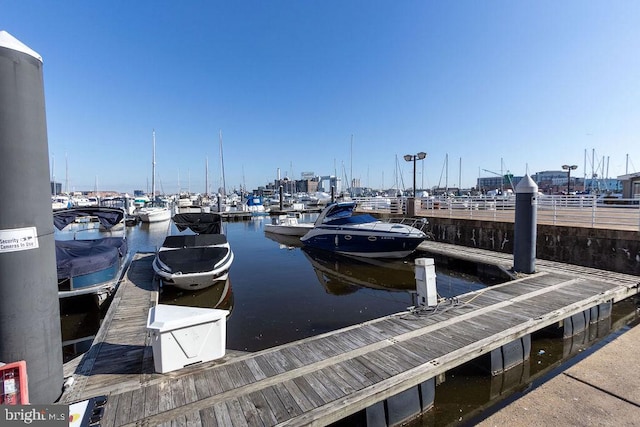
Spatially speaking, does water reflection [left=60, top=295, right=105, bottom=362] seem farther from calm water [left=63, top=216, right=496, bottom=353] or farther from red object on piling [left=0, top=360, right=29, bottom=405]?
red object on piling [left=0, top=360, right=29, bottom=405]

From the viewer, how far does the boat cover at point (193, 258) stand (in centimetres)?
877

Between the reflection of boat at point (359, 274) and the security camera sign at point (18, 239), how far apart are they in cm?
780

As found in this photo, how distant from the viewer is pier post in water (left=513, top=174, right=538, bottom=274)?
8008 mm

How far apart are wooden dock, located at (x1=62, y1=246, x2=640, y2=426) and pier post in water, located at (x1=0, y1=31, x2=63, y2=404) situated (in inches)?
37.4

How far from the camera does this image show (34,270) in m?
2.87

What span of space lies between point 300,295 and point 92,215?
757 centimetres

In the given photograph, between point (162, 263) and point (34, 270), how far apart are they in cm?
634

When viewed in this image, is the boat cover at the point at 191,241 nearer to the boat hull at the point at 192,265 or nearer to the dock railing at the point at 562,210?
the boat hull at the point at 192,265

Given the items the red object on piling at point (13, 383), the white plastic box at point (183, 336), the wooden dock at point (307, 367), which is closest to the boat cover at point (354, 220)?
the wooden dock at point (307, 367)

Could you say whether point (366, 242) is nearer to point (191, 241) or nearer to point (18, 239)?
point (191, 241)

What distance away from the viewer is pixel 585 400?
140 inches

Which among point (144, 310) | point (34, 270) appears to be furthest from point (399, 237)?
point (34, 270)

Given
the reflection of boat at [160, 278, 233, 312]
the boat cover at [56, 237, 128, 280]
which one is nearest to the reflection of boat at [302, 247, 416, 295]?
the reflection of boat at [160, 278, 233, 312]

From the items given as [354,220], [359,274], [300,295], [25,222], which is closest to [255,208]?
[354,220]
